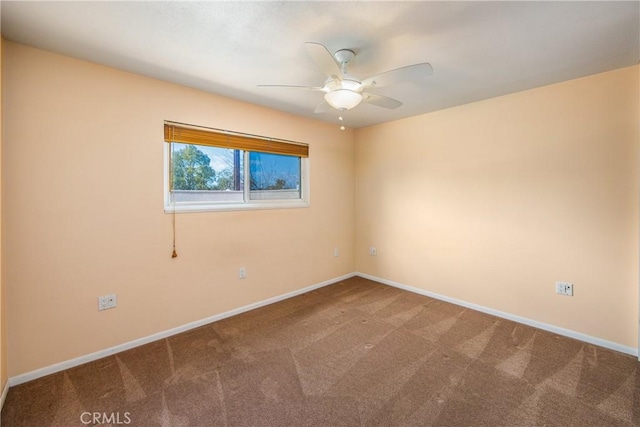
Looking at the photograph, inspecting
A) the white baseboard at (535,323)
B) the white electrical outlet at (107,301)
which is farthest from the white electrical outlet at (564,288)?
the white electrical outlet at (107,301)

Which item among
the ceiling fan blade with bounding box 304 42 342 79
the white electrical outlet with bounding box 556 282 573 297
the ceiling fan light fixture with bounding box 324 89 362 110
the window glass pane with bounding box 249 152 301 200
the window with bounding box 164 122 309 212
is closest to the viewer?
the ceiling fan blade with bounding box 304 42 342 79

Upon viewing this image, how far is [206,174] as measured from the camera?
293 centimetres

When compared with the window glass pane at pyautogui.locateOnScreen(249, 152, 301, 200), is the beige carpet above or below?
below

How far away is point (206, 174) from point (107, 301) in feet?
Result: 4.62

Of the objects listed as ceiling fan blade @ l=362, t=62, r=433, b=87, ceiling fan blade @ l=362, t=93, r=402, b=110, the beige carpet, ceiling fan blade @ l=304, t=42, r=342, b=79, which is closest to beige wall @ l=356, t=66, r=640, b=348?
the beige carpet

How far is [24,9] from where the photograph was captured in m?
1.56

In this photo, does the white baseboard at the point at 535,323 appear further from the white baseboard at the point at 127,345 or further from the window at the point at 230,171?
the window at the point at 230,171

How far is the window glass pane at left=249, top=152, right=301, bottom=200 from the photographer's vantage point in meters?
3.32

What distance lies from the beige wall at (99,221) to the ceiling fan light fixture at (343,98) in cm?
141

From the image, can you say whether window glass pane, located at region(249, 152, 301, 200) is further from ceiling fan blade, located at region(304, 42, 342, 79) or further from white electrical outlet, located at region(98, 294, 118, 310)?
ceiling fan blade, located at region(304, 42, 342, 79)

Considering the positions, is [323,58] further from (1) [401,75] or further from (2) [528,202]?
(2) [528,202]

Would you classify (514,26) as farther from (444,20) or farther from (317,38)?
(317,38)

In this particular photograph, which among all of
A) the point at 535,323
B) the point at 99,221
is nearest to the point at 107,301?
the point at 99,221

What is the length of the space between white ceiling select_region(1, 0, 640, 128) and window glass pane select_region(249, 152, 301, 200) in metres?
1.01
